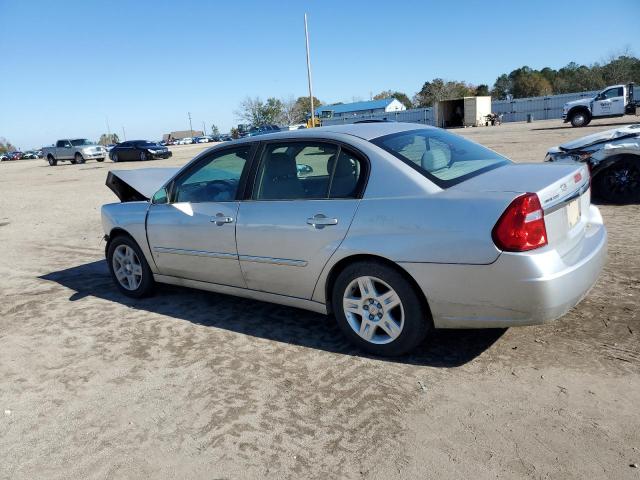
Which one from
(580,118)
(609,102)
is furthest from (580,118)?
(609,102)

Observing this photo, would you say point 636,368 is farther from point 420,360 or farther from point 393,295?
point 393,295

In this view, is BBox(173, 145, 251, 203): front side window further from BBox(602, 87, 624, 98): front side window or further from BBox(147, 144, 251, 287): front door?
BBox(602, 87, 624, 98): front side window

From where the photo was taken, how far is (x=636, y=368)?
313 centimetres

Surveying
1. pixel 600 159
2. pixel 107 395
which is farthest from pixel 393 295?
pixel 600 159

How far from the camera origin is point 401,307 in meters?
3.30

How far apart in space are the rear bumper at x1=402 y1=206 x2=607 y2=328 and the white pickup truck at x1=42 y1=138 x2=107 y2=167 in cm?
3537

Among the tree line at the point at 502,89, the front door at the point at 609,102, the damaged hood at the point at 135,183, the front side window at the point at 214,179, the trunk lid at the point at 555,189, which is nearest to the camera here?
the trunk lid at the point at 555,189

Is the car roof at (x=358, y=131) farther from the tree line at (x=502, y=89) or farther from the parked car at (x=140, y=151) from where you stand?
the tree line at (x=502, y=89)

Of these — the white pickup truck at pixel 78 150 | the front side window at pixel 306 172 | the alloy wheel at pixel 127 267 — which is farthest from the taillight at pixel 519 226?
the white pickup truck at pixel 78 150

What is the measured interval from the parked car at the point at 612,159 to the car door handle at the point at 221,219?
230 inches

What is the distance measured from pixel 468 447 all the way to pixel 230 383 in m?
1.57

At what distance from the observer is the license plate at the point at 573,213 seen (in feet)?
10.6

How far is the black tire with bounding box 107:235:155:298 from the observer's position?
5017mm

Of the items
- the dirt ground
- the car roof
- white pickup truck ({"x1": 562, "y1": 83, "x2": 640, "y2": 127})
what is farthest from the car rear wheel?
the car roof
